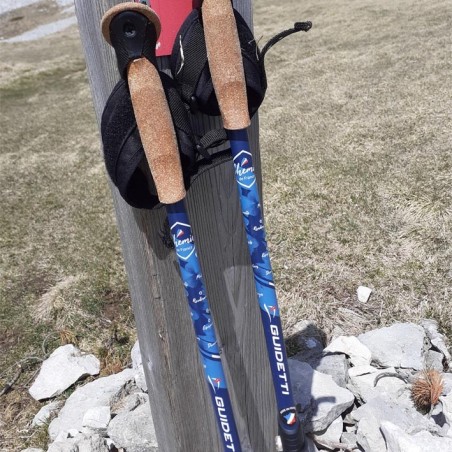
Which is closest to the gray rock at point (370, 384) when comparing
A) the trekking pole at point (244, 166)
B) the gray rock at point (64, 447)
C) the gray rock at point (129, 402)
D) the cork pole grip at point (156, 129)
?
the trekking pole at point (244, 166)

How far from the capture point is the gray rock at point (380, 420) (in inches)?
97.3

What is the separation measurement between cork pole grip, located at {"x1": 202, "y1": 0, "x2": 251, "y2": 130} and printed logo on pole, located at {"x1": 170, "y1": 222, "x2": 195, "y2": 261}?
0.36 metres

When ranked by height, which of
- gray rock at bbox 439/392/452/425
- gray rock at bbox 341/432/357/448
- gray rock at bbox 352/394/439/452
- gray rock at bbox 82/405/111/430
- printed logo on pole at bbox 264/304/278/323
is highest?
printed logo on pole at bbox 264/304/278/323

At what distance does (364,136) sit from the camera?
6.99 meters

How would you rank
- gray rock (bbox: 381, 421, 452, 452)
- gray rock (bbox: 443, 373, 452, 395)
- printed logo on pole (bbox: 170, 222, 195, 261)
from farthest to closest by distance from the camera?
gray rock (bbox: 443, 373, 452, 395) < gray rock (bbox: 381, 421, 452, 452) < printed logo on pole (bbox: 170, 222, 195, 261)

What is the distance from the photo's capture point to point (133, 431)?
2.86 metres

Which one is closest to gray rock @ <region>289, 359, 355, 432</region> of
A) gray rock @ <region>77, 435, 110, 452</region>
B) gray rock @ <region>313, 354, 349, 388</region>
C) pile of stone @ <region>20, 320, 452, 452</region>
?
pile of stone @ <region>20, 320, 452, 452</region>

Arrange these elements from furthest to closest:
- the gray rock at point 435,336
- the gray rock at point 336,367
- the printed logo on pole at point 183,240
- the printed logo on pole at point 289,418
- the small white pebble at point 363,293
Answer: the small white pebble at point 363,293 < the gray rock at point 435,336 < the gray rock at point 336,367 < the printed logo on pole at point 289,418 < the printed logo on pole at point 183,240

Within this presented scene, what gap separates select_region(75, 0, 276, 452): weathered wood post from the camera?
1913 millimetres

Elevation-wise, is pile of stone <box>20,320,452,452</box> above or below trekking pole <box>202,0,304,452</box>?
below

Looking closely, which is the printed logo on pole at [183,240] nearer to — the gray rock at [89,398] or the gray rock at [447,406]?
the gray rock at [447,406]

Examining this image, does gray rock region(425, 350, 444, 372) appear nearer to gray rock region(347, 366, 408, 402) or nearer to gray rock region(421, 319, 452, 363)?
gray rock region(421, 319, 452, 363)

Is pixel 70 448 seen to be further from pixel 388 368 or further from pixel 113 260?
pixel 113 260

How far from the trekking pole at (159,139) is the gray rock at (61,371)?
211cm
